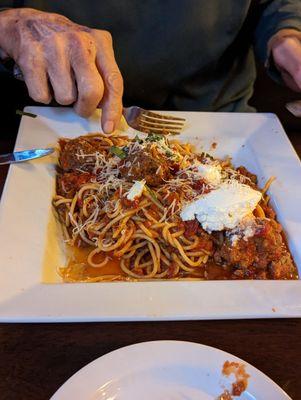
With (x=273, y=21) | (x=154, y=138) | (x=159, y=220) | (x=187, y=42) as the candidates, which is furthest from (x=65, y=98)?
(x=273, y=21)

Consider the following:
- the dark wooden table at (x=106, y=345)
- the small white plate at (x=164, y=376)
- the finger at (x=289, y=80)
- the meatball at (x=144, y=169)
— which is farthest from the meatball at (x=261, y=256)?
the finger at (x=289, y=80)

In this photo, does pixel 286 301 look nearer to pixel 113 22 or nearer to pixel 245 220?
pixel 245 220

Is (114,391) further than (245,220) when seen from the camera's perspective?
No

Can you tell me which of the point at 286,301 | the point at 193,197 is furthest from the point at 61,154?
the point at 286,301

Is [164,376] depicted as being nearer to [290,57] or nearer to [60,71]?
[60,71]

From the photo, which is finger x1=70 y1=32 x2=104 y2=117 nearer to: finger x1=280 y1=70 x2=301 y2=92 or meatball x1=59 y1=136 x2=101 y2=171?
meatball x1=59 y1=136 x2=101 y2=171

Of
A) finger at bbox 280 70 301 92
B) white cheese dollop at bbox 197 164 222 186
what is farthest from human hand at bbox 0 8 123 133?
finger at bbox 280 70 301 92

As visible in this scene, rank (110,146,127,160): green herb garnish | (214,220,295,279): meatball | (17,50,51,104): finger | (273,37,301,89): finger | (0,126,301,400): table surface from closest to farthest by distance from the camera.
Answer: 1. (0,126,301,400): table surface
2. (214,220,295,279): meatball
3. (17,50,51,104): finger
4. (110,146,127,160): green herb garnish
5. (273,37,301,89): finger
